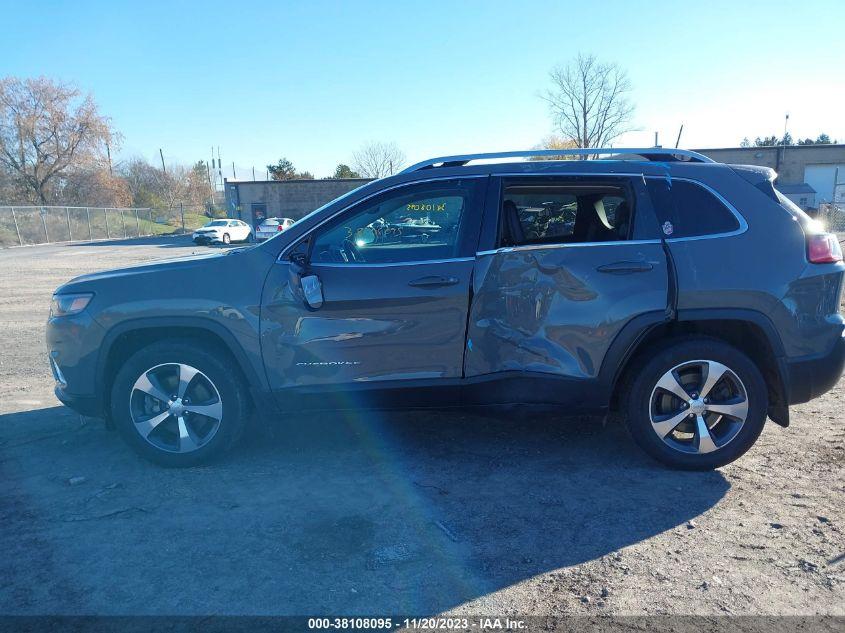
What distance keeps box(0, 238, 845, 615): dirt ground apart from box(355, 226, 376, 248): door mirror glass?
1.36 meters

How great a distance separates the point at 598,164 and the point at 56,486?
4.01 metres

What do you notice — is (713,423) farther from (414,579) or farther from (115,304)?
(115,304)

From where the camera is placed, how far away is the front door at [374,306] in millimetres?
3705

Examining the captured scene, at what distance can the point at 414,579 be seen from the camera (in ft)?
8.99

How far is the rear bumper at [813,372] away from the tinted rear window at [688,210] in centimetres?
94

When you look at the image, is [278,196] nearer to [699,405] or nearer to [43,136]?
[43,136]

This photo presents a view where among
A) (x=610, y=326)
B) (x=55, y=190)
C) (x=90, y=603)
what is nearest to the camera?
(x=90, y=603)

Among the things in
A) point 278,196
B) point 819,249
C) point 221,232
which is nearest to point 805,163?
point 278,196

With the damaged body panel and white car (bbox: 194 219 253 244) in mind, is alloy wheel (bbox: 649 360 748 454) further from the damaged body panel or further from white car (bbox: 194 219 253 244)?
white car (bbox: 194 219 253 244)

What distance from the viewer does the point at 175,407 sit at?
3.92 meters

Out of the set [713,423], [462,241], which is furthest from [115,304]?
[713,423]

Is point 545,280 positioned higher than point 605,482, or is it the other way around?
point 545,280

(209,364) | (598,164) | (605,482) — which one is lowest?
(605,482)

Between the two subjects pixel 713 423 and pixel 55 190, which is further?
pixel 55 190
